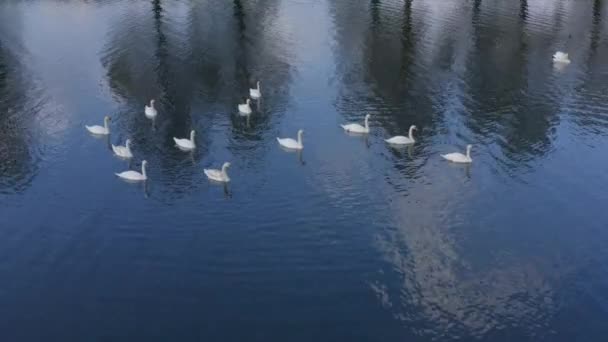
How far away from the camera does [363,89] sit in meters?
66.6

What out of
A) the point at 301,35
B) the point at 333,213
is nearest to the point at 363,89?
the point at 301,35

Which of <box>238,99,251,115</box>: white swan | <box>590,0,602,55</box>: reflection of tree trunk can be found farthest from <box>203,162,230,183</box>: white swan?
<box>590,0,602,55</box>: reflection of tree trunk

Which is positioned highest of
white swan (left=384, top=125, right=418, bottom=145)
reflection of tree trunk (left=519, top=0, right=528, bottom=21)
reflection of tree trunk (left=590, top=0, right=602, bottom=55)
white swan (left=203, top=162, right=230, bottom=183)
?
white swan (left=203, top=162, right=230, bottom=183)

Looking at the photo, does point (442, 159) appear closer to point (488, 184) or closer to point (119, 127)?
point (488, 184)

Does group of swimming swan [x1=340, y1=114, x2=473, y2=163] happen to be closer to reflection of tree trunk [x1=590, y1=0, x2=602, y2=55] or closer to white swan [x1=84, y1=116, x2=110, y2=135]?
white swan [x1=84, y1=116, x2=110, y2=135]

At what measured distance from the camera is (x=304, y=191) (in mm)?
46688

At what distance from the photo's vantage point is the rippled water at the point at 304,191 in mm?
35531

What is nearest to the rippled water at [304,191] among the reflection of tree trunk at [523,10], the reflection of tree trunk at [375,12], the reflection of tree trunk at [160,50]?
the reflection of tree trunk at [160,50]

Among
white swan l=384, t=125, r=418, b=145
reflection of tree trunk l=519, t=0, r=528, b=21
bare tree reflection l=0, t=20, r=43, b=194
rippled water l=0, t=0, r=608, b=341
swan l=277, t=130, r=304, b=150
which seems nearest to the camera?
rippled water l=0, t=0, r=608, b=341

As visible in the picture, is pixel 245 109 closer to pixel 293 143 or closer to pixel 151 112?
pixel 151 112

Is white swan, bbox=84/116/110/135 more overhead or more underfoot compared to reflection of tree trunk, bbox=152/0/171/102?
more overhead

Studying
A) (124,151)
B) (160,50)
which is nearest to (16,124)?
(124,151)

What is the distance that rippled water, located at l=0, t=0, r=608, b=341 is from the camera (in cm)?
3553

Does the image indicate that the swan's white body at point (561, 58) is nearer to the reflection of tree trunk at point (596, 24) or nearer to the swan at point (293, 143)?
the reflection of tree trunk at point (596, 24)
